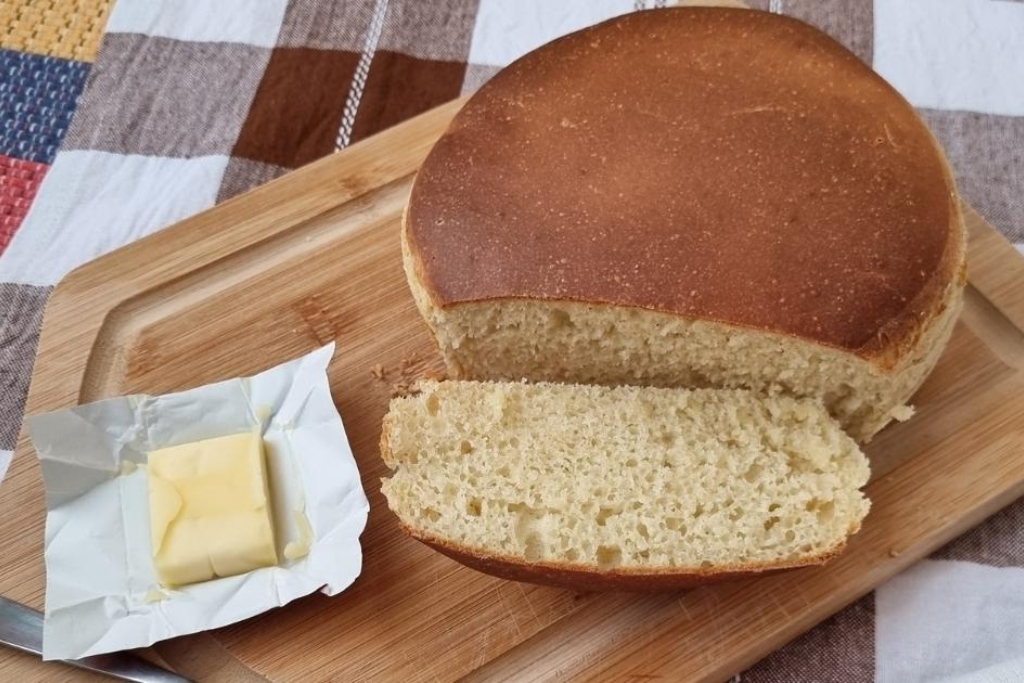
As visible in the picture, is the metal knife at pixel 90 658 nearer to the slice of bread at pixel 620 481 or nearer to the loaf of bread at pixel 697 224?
the slice of bread at pixel 620 481

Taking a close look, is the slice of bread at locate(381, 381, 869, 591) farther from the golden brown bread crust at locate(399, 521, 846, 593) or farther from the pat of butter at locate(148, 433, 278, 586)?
the pat of butter at locate(148, 433, 278, 586)

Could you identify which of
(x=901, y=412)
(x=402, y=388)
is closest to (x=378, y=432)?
(x=402, y=388)

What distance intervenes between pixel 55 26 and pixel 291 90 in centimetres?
98

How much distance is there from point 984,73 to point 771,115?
135cm

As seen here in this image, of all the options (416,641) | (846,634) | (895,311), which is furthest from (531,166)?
(846,634)

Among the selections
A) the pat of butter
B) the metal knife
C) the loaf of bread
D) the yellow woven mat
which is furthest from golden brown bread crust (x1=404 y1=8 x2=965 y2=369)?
the yellow woven mat

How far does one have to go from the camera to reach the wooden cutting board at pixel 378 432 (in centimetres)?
240

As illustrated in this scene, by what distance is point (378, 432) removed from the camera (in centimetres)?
271

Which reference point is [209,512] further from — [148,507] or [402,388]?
[402,388]

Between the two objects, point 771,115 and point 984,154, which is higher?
point 771,115

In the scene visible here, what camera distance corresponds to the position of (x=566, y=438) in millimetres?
2422

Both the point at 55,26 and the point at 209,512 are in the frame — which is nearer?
the point at 209,512

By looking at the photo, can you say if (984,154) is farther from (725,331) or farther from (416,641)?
(416,641)

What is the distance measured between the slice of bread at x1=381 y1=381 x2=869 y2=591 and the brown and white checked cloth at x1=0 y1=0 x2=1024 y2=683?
4.06 ft
